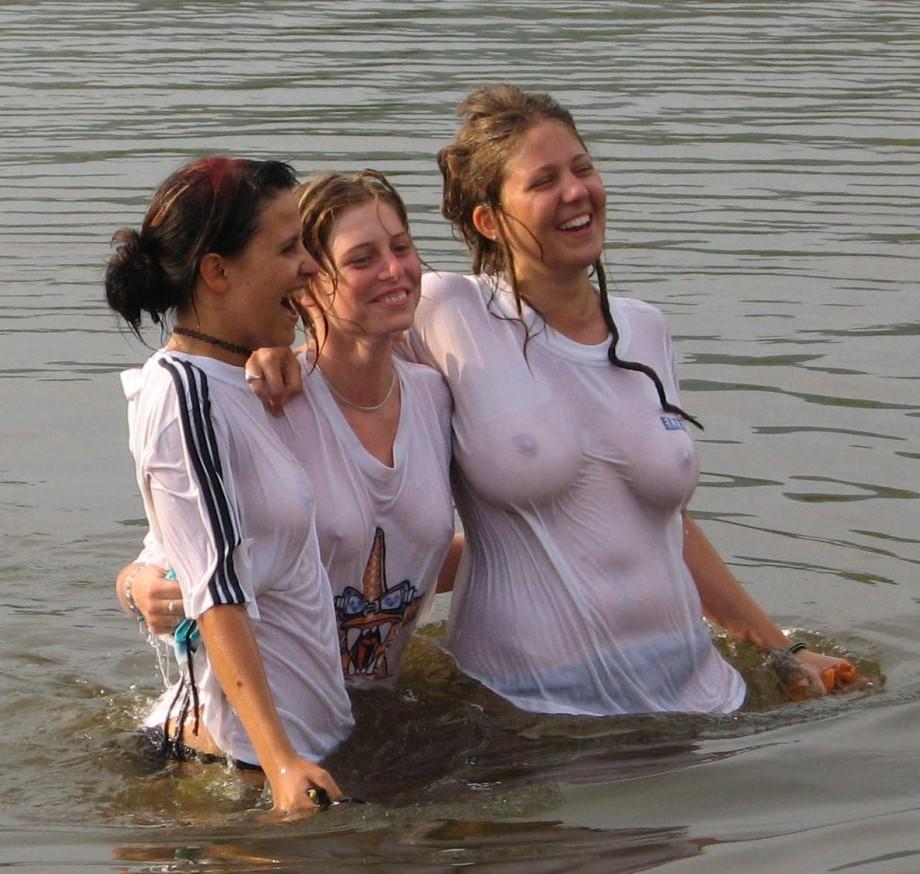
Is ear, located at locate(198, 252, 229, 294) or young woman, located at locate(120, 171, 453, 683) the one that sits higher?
ear, located at locate(198, 252, 229, 294)

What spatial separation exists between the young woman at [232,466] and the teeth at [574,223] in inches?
34.7

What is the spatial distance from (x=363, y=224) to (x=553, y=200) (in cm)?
57

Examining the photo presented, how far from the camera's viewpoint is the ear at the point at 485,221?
236 inches

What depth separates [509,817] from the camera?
548cm

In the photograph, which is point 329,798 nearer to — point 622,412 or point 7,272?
point 622,412

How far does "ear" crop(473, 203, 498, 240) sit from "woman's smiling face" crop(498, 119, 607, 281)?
0.18 feet

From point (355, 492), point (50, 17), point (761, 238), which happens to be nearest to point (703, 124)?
point (761, 238)

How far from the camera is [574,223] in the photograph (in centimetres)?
582

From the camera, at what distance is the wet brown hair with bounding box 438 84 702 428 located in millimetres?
5926

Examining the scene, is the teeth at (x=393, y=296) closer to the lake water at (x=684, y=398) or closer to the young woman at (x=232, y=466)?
the young woman at (x=232, y=466)

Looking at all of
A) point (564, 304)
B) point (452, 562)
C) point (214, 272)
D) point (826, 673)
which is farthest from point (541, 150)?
point (826, 673)

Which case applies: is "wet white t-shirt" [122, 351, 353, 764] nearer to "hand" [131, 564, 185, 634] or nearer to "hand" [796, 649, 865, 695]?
"hand" [131, 564, 185, 634]

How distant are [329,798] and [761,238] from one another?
7960 mm

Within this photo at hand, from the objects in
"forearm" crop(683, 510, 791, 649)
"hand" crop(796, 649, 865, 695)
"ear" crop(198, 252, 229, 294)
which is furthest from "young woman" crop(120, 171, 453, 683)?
"hand" crop(796, 649, 865, 695)
